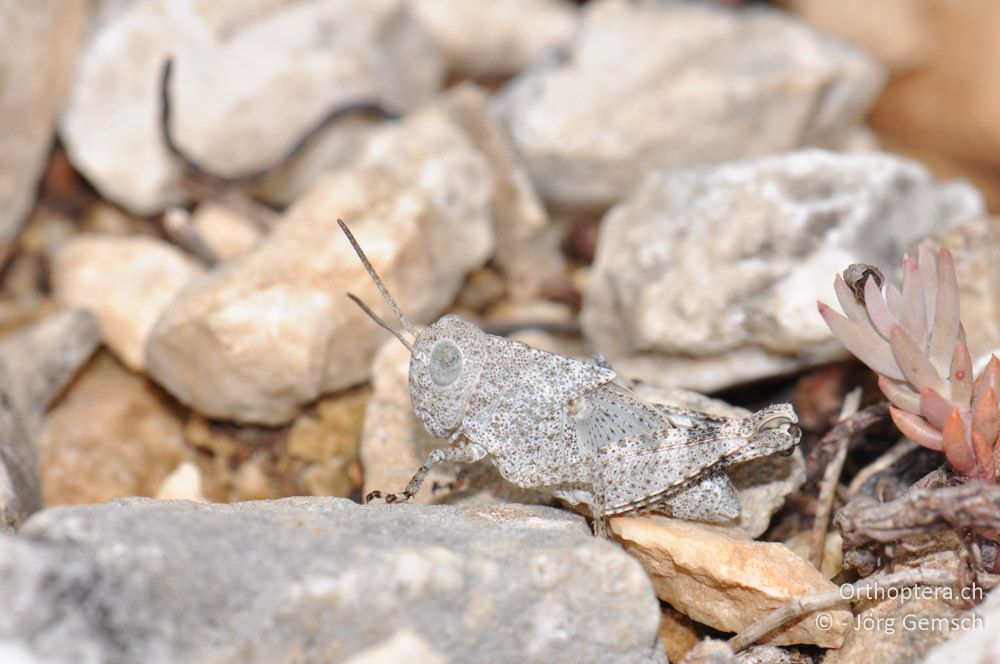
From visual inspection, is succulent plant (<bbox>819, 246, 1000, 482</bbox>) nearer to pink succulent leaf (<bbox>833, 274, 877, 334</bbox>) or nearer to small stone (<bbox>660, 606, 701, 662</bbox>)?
pink succulent leaf (<bbox>833, 274, 877, 334</bbox>)

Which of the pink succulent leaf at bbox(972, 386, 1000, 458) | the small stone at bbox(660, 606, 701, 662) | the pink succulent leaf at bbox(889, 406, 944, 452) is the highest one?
the pink succulent leaf at bbox(972, 386, 1000, 458)

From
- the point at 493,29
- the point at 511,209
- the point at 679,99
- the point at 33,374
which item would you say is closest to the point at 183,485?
the point at 33,374

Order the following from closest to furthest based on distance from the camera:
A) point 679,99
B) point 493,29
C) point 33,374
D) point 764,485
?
1. point 764,485
2. point 33,374
3. point 679,99
4. point 493,29

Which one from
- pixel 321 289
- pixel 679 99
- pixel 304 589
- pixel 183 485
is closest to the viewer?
pixel 304 589

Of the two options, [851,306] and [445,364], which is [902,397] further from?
[445,364]

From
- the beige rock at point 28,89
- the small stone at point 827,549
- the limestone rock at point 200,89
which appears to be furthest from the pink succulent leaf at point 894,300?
the beige rock at point 28,89

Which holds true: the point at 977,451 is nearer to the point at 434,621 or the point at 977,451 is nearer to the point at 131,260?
the point at 434,621

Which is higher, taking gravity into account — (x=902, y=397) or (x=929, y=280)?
(x=929, y=280)

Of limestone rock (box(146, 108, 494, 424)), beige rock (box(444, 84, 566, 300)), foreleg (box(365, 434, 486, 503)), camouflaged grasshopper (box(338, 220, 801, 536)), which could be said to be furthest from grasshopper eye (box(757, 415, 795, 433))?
beige rock (box(444, 84, 566, 300))
